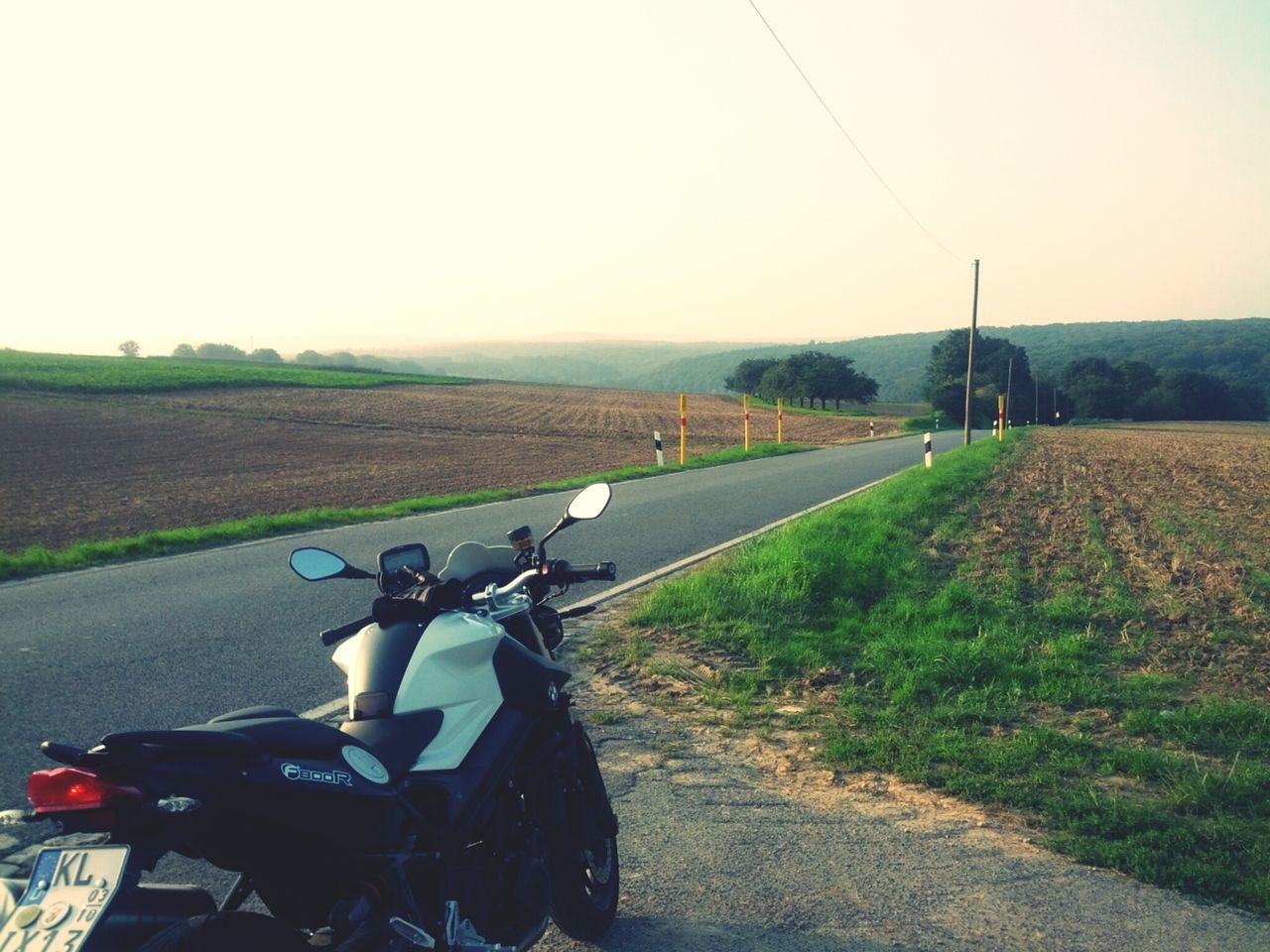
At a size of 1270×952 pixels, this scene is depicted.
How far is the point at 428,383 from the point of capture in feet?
238

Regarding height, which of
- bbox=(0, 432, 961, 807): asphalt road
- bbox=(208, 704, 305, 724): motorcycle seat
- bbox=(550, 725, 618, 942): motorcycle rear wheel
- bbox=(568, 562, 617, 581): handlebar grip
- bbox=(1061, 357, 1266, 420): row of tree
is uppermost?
bbox=(568, 562, 617, 581): handlebar grip

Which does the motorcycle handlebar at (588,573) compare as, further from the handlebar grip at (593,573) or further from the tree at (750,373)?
the tree at (750,373)

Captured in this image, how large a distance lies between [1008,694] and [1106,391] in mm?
119068

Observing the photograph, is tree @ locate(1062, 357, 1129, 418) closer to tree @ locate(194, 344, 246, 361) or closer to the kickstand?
tree @ locate(194, 344, 246, 361)

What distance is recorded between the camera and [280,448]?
28.7 m

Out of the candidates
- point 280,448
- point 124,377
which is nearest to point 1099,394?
point 124,377

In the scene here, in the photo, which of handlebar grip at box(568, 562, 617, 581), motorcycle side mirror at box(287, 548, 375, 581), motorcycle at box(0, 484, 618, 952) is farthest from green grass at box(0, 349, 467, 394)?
motorcycle at box(0, 484, 618, 952)

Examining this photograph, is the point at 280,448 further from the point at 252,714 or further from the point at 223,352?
the point at 223,352

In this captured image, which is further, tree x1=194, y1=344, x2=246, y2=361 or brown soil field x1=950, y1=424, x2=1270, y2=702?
tree x1=194, y1=344, x2=246, y2=361

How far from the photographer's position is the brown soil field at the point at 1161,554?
6797mm

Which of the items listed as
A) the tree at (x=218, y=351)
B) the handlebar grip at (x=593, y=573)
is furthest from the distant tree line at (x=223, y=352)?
the handlebar grip at (x=593, y=573)

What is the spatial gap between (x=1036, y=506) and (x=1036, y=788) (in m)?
11.9

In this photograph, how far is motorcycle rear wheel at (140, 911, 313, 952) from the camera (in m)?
1.70

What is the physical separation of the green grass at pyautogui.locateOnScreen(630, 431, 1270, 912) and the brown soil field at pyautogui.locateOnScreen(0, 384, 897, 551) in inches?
373
